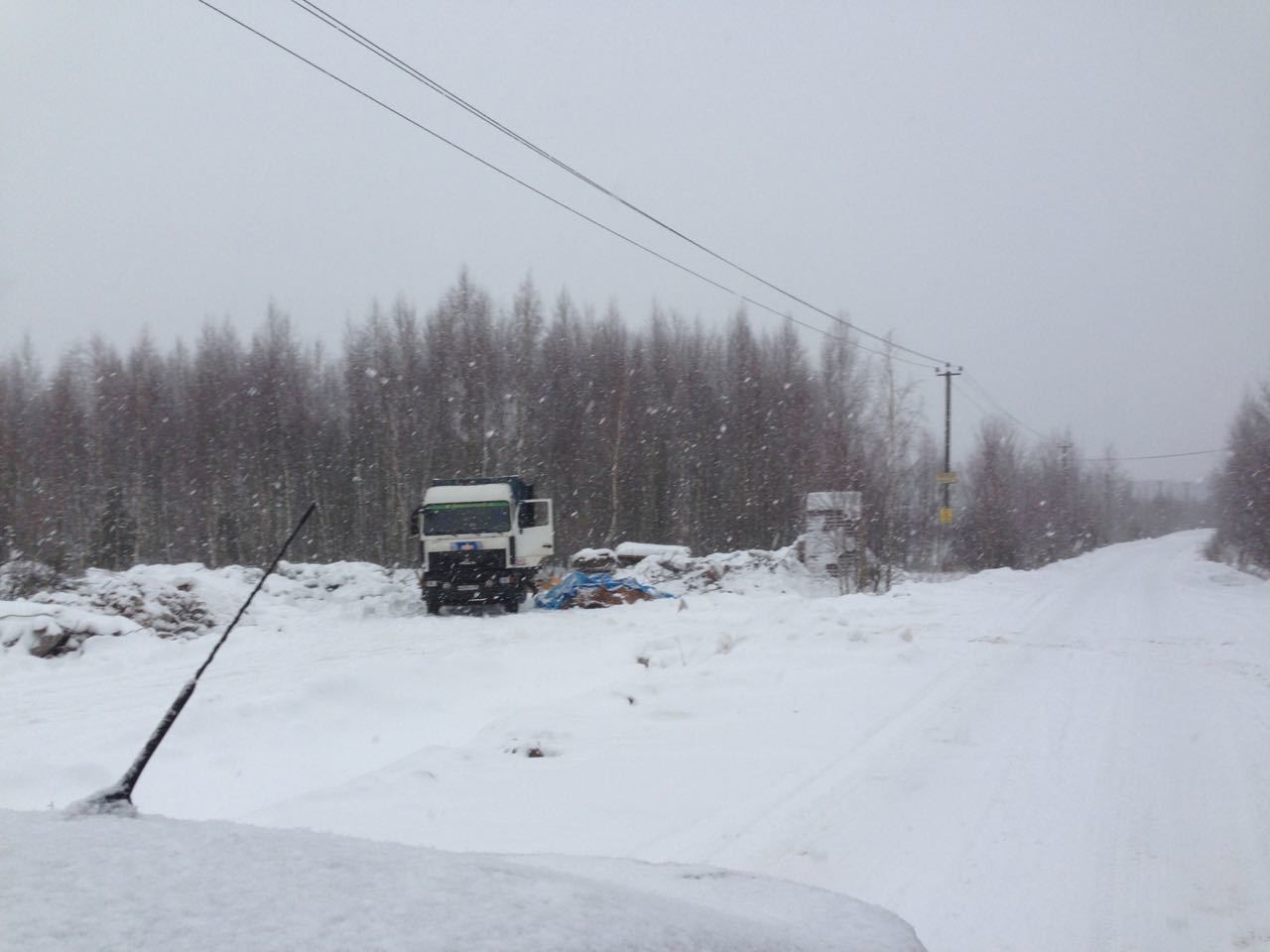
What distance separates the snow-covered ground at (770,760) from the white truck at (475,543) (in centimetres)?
691

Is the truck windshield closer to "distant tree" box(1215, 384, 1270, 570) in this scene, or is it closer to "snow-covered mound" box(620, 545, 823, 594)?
"snow-covered mound" box(620, 545, 823, 594)

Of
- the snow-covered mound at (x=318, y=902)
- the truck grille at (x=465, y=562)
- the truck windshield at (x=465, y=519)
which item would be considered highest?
the truck windshield at (x=465, y=519)

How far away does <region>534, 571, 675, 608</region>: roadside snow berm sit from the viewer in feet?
79.7

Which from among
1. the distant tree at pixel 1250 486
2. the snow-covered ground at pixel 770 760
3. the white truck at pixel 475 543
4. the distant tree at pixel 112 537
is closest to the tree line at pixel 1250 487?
the distant tree at pixel 1250 486

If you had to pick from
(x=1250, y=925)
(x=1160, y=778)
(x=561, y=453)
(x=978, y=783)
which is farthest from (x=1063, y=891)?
(x=561, y=453)

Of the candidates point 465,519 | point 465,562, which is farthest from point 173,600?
point 465,519

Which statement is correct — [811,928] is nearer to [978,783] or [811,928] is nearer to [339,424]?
[978,783]

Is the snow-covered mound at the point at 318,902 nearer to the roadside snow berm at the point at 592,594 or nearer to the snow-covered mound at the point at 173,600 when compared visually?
the snow-covered mound at the point at 173,600

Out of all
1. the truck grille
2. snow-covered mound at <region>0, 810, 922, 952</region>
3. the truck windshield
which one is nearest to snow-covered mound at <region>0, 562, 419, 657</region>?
the truck grille

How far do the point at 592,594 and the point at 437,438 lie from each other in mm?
23922

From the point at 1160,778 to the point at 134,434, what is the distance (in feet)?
174

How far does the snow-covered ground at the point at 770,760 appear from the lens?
4.76m

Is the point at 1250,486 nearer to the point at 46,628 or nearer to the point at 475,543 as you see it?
the point at 475,543

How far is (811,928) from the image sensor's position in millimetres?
2336
